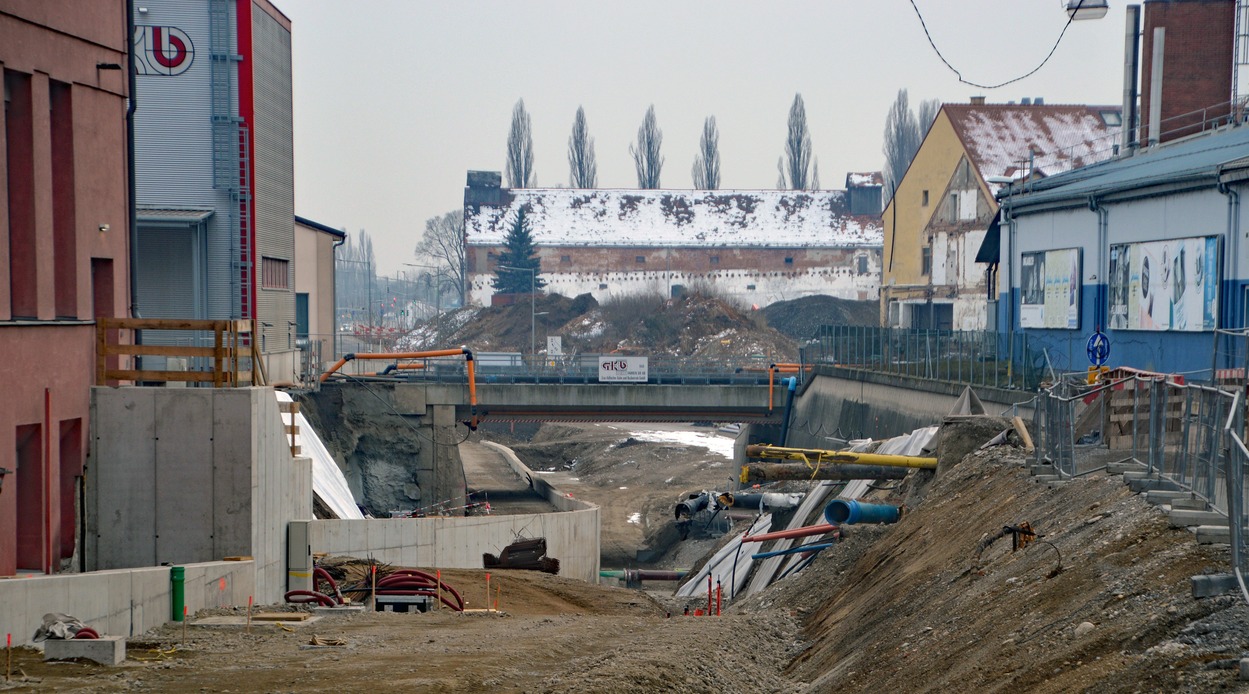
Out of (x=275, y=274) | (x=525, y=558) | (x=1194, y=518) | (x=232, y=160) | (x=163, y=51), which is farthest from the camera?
(x=275, y=274)

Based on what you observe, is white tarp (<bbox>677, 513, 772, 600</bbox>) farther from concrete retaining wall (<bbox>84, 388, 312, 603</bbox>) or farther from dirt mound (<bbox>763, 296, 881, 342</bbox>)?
dirt mound (<bbox>763, 296, 881, 342</bbox>)

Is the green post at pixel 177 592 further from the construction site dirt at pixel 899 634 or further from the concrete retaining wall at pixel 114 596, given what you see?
the construction site dirt at pixel 899 634

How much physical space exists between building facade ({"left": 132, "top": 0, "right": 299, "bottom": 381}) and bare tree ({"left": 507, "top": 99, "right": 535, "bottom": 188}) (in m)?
89.7

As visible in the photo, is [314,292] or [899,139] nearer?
[314,292]

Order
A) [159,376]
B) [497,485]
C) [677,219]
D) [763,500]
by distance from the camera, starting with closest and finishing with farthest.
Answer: [159,376] → [763,500] → [497,485] → [677,219]

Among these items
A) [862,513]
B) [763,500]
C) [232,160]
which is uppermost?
[232,160]

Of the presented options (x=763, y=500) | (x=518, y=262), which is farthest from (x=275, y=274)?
(x=518, y=262)

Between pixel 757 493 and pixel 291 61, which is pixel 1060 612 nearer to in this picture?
pixel 757 493

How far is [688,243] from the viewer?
108500 millimetres

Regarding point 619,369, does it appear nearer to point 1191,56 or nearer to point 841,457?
point 1191,56

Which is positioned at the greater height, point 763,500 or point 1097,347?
point 1097,347

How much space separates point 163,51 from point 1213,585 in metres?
37.0

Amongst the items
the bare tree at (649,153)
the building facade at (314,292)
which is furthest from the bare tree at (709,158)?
the building facade at (314,292)

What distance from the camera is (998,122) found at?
6191 centimetres
